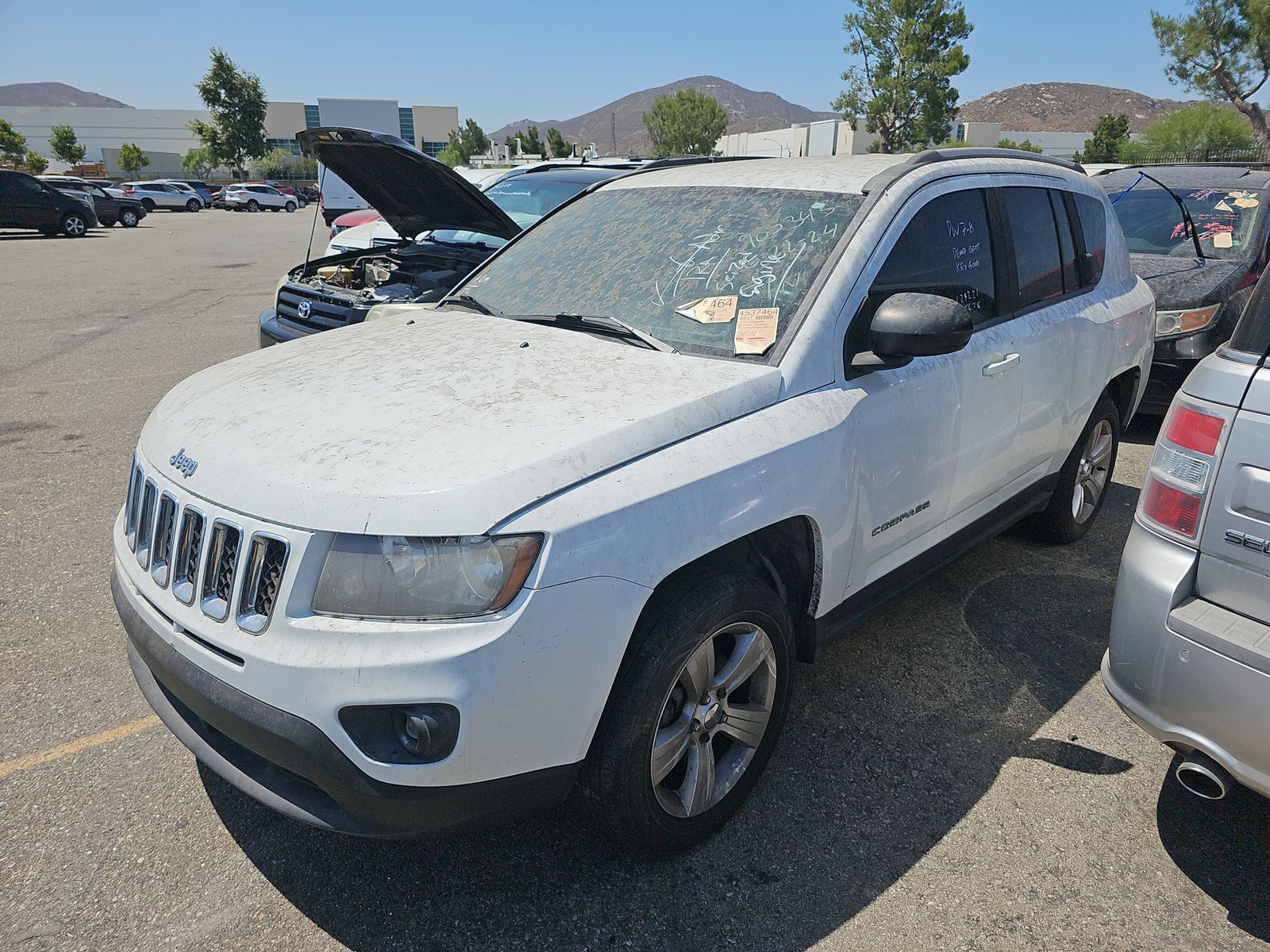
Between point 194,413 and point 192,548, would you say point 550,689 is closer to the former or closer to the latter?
point 192,548

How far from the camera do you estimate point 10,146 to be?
68.7 metres

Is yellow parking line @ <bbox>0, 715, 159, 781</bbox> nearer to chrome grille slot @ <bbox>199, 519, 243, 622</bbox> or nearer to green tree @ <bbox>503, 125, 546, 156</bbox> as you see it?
chrome grille slot @ <bbox>199, 519, 243, 622</bbox>

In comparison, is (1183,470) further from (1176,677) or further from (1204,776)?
(1204,776)

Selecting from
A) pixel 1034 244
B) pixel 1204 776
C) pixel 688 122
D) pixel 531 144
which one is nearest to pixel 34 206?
pixel 1034 244

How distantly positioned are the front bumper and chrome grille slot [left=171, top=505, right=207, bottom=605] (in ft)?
7.89

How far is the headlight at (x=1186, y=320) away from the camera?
614cm

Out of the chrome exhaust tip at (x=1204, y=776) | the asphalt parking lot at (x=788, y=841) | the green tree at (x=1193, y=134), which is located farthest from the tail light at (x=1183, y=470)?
the green tree at (x=1193, y=134)

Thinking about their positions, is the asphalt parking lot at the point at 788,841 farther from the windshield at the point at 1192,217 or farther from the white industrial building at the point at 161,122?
the white industrial building at the point at 161,122

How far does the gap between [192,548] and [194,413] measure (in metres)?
0.52

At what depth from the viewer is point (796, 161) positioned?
135 inches

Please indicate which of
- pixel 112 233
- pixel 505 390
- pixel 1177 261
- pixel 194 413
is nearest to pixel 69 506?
pixel 194 413

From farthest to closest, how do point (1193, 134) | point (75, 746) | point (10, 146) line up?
point (10, 146), point (1193, 134), point (75, 746)

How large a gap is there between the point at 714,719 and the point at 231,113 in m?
82.8

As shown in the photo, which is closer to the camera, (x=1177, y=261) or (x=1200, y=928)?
(x=1200, y=928)
